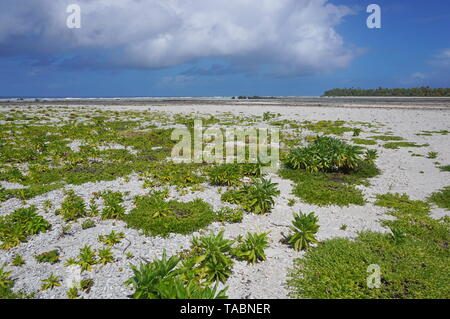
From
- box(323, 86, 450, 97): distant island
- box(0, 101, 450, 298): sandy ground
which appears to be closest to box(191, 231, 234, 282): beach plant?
box(0, 101, 450, 298): sandy ground

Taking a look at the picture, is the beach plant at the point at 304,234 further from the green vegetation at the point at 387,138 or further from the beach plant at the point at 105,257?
the green vegetation at the point at 387,138

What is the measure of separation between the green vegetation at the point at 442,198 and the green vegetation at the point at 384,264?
207 cm

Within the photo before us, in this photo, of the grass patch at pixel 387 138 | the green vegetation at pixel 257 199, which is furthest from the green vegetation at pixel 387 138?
the green vegetation at pixel 257 199

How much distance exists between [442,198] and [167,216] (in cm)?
1233

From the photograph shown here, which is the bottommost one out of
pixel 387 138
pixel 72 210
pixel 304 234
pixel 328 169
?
pixel 304 234

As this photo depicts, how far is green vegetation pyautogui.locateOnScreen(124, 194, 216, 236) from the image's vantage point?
9195 millimetres

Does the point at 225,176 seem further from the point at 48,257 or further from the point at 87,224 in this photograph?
the point at 48,257

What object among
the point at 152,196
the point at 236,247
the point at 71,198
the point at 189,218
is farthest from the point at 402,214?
the point at 71,198

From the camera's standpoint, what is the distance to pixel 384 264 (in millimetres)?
7227

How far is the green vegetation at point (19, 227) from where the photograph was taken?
817 centimetres

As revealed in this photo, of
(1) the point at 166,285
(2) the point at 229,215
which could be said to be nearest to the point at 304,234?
(2) the point at 229,215

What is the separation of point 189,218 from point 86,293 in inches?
169

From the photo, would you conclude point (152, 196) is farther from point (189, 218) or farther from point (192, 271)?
point (192, 271)
